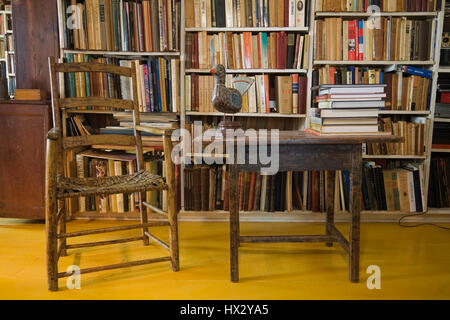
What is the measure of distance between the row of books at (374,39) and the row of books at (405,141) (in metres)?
0.41

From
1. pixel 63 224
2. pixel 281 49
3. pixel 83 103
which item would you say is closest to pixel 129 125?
pixel 83 103

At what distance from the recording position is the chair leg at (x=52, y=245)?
1553 mm

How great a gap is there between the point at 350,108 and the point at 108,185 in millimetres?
1101

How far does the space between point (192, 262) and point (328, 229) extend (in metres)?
0.76

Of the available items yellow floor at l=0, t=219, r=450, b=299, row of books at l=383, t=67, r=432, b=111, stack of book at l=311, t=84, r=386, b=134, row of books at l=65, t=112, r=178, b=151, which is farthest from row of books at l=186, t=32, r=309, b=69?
yellow floor at l=0, t=219, r=450, b=299

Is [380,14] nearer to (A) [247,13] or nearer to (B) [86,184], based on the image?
(A) [247,13]

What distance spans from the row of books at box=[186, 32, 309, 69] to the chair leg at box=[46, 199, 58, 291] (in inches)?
51.7

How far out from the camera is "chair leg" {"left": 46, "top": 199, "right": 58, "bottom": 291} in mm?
1553

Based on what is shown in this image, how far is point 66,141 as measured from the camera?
1836 millimetres

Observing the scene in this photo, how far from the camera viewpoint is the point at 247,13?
94.8 inches

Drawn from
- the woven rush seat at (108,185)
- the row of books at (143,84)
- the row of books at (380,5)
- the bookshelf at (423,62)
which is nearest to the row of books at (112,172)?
the row of books at (143,84)

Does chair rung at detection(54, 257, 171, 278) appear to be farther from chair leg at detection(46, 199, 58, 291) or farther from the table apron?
the table apron

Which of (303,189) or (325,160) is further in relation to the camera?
(303,189)

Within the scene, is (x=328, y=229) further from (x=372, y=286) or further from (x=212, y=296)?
(x=212, y=296)
